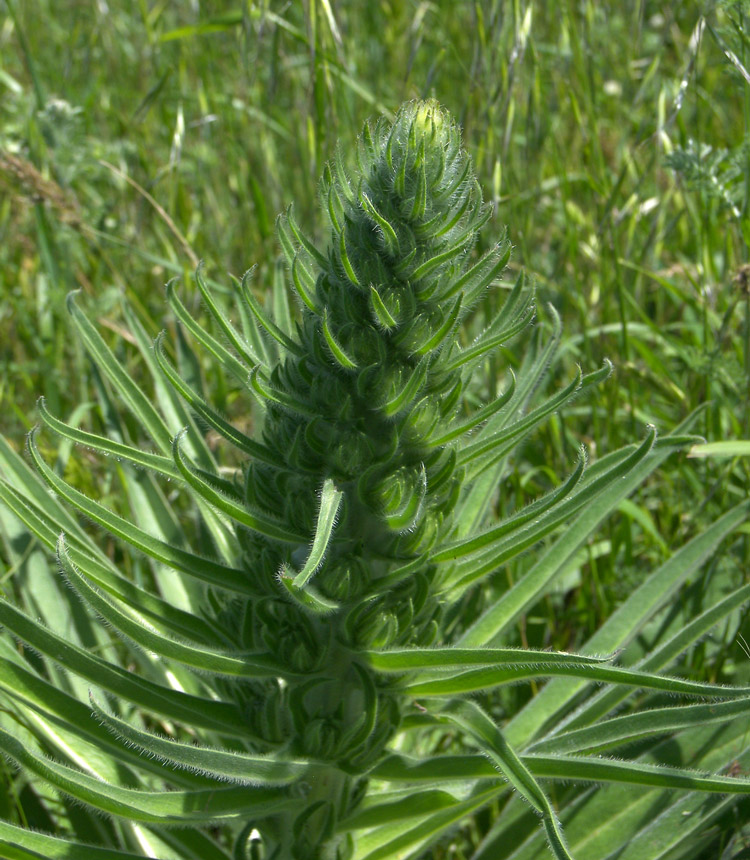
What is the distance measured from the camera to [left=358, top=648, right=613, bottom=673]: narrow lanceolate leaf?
1.34m

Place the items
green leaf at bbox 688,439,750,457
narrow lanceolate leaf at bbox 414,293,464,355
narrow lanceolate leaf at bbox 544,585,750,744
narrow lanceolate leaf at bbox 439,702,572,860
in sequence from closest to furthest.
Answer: narrow lanceolate leaf at bbox 439,702,572,860, narrow lanceolate leaf at bbox 414,293,464,355, narrow lanceolate leaf at bbox 544,585,750,744, green leaf at bbox 688,439,750,457

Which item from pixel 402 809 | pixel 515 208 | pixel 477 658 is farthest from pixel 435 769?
pixel 515 208

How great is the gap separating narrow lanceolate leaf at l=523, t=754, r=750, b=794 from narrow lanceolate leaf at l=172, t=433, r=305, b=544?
529 millimetres

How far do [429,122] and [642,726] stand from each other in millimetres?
1034

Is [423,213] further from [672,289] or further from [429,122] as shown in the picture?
[672,289]

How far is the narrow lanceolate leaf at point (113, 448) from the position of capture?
157 cm

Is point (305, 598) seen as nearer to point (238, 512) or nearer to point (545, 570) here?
point (238, 512)

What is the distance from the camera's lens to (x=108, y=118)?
4531mm

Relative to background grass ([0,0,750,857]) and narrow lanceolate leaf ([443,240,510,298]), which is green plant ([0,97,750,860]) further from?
background grass ([0,0,750,857])

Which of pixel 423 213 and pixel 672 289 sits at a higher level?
pixel 423 213

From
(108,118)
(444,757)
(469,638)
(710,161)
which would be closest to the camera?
(444,757)

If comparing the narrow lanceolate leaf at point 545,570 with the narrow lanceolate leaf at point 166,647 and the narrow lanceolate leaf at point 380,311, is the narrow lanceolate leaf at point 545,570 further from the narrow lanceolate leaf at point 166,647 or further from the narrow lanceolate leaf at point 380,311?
the narrow lanceolate leaf at point 380,311

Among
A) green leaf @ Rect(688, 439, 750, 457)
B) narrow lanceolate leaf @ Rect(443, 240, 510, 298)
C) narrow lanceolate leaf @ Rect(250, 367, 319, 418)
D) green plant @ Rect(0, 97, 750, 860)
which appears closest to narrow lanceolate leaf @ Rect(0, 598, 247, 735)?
green plant @ Rect(0, 97, 750, 860)

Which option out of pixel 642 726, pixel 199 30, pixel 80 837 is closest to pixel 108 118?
pixel 199 30
